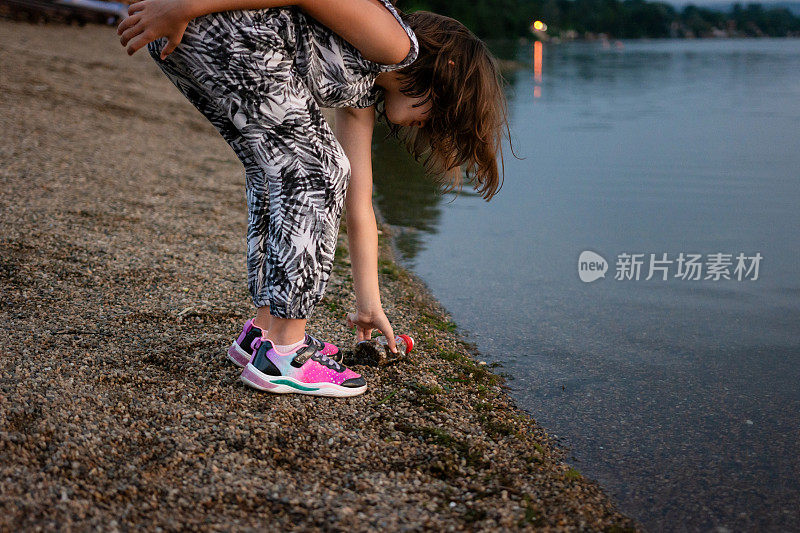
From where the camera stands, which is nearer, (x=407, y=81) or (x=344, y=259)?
(x=407, y=81)

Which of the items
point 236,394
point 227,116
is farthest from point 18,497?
point 227,116

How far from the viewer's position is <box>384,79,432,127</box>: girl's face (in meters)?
2.64

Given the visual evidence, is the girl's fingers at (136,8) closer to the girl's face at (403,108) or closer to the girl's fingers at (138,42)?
the girl's fingers at (138,42)

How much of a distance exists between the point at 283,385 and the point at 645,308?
2.27 meters

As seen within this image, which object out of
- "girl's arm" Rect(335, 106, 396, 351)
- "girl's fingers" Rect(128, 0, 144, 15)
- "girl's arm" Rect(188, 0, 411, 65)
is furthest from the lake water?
"girl's fingers" Rect(128, 0, 144, 15)

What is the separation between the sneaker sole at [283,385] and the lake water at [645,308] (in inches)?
31.6

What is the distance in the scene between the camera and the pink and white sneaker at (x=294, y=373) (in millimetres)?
2562

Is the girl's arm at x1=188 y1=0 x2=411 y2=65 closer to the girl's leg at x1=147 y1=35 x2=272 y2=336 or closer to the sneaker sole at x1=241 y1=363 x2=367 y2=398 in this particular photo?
the girl's leg at x1=147 y1=35 x2=272 y2=336

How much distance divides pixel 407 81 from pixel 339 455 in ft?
4.15

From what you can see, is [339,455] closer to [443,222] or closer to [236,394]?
[236,394]

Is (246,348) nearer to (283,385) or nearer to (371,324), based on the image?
(283,385)

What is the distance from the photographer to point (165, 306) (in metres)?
3.44

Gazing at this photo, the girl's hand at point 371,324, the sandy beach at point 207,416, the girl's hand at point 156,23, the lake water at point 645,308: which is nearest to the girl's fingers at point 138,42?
the girl's hand at point 156,23

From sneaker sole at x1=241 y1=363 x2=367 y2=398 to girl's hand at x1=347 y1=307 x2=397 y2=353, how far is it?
336mm
